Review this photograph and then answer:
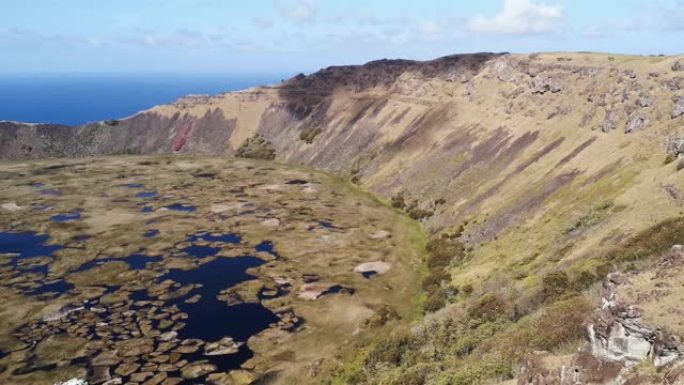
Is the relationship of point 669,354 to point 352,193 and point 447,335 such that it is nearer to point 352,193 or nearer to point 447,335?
point 447,335

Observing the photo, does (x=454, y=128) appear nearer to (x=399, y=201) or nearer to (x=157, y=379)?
(x=399, y=201)

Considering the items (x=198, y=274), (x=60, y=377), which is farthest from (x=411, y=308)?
(x=60, y=377)

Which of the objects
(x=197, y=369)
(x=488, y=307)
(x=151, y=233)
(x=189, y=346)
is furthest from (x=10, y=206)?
(x=488, y=307)

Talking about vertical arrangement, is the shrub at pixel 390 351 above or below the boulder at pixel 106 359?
above

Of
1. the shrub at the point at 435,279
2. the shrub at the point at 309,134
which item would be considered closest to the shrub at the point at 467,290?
the shrub at the point at 435,279

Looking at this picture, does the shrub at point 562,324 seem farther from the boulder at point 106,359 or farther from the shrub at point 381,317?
the boulder at point 106,359
